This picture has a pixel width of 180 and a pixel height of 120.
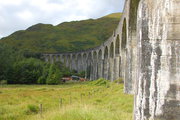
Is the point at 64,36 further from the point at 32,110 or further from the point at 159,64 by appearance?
the point at 159,64

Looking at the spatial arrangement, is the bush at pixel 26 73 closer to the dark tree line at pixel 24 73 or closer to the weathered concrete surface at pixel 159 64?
the dark tree line at pixel 24 73

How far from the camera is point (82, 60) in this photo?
66.4 m

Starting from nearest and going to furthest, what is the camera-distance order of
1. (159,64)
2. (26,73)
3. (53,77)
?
1. (159,64)
2. (53,77)
3. (26,73)

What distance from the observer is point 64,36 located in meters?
153

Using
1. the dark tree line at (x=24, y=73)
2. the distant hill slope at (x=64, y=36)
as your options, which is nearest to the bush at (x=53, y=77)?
the dark tree line at (x=24, y=73)

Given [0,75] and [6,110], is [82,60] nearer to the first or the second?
[0,75]

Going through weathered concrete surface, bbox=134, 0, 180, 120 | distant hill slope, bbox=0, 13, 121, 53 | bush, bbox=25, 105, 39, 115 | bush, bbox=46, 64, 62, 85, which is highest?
distant hill slope, bbox=0, 13, 121, 53

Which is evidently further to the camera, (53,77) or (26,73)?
(26,73)

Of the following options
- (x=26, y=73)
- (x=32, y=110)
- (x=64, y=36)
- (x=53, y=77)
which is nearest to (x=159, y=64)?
(x=32, y=110)

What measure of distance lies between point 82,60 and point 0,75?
91.4 feet

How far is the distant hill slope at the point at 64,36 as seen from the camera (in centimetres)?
12731

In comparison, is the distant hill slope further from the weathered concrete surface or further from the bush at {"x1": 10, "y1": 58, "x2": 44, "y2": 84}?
the weathered concrete surface

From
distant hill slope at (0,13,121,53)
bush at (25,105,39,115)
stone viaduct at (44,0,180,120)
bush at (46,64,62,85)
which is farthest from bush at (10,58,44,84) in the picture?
distant hill slope at (0,13,121,53)

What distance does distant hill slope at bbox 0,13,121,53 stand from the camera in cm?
12731
